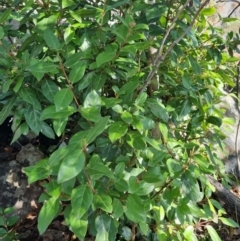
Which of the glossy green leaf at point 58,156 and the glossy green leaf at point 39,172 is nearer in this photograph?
the glossy green leaf at point 58,156

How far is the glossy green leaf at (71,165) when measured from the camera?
957mm

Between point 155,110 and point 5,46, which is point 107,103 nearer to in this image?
point 155,110

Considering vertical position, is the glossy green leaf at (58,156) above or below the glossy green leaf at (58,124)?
above

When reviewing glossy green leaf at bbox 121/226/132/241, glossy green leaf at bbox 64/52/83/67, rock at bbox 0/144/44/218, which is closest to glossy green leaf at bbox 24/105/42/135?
glossy green leaf at bbox 64/52/83/67

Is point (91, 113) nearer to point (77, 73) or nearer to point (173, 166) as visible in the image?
point (77, 73)

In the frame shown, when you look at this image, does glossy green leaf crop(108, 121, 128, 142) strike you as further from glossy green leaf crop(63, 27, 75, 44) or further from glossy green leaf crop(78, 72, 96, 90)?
glossy green leaf crop(63, 27, 75, 44)

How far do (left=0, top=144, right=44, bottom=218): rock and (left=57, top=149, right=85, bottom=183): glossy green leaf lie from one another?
52.4 inches

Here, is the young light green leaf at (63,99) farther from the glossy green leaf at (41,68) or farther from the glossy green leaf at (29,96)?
the glossy green leaf at (29,96)

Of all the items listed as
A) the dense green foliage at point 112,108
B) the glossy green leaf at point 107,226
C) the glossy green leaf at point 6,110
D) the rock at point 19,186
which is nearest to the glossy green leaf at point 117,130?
the dense green foliage at point 112,108

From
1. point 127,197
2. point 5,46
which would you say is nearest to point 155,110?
point 127,197

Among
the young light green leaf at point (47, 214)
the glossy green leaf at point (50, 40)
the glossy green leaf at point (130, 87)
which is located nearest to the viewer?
the young light green leaf at point (47, 214)

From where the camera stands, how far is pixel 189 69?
185 cm

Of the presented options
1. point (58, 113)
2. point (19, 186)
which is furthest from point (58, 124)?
point (19, 186)

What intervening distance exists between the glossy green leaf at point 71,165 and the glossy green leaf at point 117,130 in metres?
0.23
